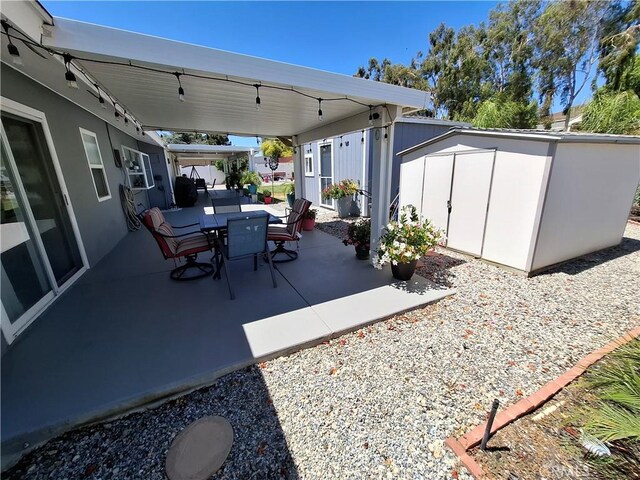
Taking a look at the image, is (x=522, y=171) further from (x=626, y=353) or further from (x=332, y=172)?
(x=332, y=172)

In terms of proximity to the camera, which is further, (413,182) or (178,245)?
(413,182)

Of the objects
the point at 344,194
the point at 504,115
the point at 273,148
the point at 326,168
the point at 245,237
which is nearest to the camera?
the point at 245,237

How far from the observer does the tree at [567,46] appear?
1415cm

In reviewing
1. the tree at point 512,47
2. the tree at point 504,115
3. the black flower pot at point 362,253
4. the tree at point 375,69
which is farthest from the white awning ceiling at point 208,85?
the tree at point 375,69

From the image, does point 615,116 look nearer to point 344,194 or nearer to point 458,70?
point 344,194

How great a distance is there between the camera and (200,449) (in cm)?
156

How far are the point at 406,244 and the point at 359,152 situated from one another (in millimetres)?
4944

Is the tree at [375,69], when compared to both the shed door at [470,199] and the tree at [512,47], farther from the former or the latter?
the shed door at [470,199]

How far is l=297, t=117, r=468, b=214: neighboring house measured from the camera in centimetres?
710

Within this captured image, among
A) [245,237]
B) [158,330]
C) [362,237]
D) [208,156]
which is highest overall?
[208,156]

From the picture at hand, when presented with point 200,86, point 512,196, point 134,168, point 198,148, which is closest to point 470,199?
point 512,196

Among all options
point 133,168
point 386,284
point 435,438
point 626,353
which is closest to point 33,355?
point 435,438

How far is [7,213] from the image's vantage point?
2445 mm

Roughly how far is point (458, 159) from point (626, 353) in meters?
3.51
